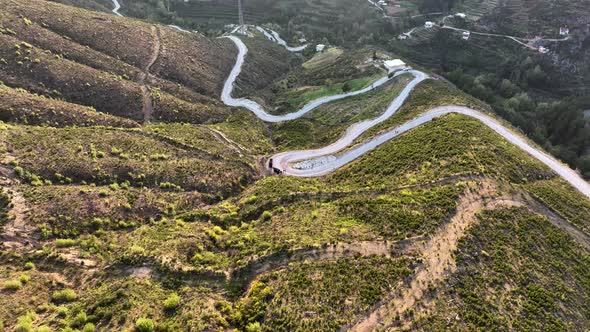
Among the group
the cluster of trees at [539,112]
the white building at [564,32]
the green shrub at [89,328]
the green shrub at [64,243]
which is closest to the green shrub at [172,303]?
the green shrub at [89,328]

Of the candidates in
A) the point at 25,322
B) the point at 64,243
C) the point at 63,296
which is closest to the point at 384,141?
the point at 64,243

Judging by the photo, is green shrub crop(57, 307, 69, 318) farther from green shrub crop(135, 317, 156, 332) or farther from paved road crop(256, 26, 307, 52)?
paved road crop(256, 26, 307, 52)

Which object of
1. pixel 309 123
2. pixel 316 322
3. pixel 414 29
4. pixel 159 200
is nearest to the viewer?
pixel 316 322

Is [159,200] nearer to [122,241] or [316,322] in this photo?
[122,241]

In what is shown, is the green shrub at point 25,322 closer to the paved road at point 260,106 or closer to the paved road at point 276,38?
the paved road at point 260,106

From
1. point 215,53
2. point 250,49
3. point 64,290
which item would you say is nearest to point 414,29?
point 250,49

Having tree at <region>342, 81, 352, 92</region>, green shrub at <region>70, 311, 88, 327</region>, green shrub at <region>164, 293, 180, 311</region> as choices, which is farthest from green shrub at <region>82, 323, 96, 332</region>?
tree at <region>342, 81, 352, 92</region>
